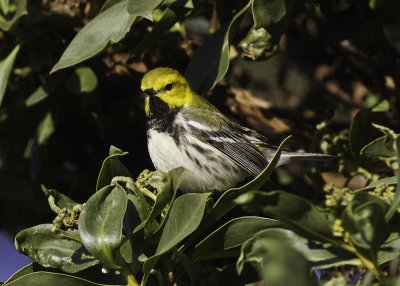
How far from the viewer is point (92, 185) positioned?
3820mm

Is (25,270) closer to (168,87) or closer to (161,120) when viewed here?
(161,120)

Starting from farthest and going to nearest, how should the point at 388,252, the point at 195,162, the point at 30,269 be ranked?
the point at 195,162
the point at 30,269
the point at 388,252

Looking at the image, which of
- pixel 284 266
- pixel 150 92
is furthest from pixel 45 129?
pixel 284 266

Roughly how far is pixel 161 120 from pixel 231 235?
1.61 metres

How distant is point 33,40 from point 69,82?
0.29m

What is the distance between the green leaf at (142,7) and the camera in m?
2.69

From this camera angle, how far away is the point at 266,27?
2.76 meters

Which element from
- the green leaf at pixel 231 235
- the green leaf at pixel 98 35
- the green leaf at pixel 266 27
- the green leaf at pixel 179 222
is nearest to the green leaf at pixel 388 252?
the green leaf at pixel 231 235

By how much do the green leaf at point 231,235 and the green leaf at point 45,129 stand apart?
61.4 inches

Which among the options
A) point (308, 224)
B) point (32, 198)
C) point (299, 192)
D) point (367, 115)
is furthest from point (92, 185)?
point (308, 224)

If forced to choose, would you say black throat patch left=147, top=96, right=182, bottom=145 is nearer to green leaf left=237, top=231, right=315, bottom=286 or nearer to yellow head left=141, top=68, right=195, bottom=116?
yellow head left=141, top=68, right=195, bottom=116

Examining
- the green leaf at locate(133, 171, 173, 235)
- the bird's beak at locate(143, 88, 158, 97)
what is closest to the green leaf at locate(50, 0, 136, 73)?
the bird's beak at locate(143, 88, 158, 97)

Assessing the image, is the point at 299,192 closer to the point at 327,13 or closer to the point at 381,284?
the point at 327,13

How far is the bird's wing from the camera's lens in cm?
396
